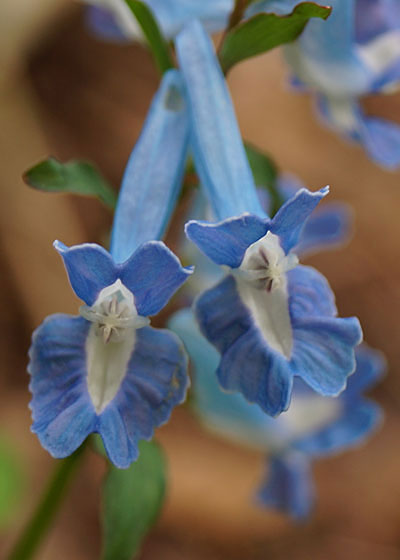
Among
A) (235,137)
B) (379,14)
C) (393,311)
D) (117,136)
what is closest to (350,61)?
(379,14)

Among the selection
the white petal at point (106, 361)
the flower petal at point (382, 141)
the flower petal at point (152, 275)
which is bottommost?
the flower petal at point (382, 141)

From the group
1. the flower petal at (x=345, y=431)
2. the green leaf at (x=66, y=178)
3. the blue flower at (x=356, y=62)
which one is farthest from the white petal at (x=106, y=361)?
the flower petal at (x=345, y=431)

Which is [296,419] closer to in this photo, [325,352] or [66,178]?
[325,352]

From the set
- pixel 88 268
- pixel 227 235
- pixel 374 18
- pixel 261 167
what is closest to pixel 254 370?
pixel 227 235

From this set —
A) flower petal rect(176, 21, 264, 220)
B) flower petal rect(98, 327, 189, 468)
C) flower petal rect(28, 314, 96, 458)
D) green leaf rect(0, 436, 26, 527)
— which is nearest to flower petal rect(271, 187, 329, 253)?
flower petal rect(176, 21, 264, 220)

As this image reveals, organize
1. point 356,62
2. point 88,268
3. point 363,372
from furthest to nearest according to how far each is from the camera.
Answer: point 363,372, point 356,62, point 88,268

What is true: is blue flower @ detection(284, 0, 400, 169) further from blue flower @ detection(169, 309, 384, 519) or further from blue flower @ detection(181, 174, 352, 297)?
blue flower @ detection(169, 309, 384, 519)

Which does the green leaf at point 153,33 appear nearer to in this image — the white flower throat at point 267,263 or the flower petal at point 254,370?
the white flower throat at point 267,263
